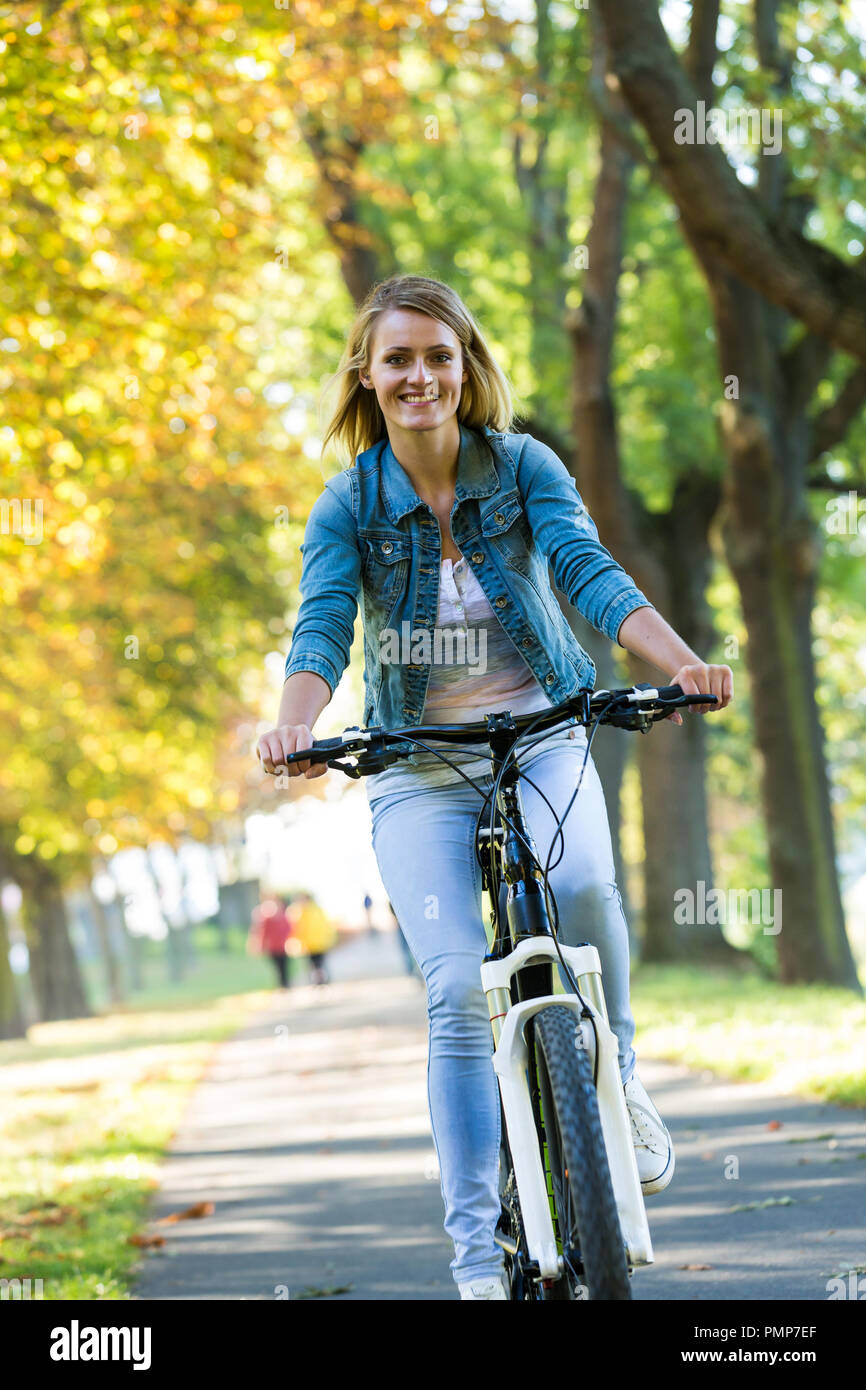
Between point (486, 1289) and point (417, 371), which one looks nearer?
point (486, 1289)

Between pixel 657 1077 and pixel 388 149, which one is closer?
pixel 657 1077

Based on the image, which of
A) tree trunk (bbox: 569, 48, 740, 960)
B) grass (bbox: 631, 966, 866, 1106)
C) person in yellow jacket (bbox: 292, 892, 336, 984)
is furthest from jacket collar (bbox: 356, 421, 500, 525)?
person in yellow jacket (bbox: 292, 892, 336, 984)

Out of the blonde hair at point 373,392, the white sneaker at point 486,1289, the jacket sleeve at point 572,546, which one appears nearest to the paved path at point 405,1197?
the white sneaker at point 486,1289

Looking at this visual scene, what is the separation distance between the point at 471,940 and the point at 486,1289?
2.44 feet

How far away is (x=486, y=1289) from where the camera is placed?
148 inches

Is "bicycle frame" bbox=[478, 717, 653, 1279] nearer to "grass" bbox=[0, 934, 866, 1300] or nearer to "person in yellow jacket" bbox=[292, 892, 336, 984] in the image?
"grass" bbox=[0, 934, 866, 1300]

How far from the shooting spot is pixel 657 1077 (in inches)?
404

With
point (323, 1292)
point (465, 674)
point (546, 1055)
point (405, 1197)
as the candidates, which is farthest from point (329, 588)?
point (405, 1197)

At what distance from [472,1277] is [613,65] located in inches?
367

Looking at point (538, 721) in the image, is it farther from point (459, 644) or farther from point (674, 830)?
point (674, 830)

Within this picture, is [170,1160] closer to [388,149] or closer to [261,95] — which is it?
[261,95]

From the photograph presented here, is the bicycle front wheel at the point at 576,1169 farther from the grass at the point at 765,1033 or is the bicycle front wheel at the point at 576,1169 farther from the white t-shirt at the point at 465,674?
the grass at the point at 765,1033

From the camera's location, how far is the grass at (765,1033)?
348 inches
